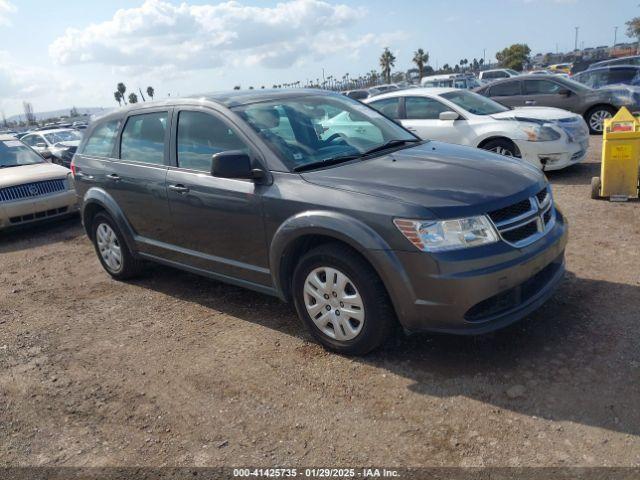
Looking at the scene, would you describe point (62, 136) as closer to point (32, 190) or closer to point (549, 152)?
point (32, 190)

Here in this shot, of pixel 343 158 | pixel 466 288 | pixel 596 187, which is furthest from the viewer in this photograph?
pixel 596 187

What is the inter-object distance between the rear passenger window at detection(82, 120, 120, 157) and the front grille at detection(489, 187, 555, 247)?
389cm

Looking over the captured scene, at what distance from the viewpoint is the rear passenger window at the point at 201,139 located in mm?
4305

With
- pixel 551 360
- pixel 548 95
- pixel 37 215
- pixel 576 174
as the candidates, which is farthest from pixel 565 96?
pixel 37 215

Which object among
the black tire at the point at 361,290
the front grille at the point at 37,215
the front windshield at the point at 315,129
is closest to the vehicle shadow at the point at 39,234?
the front grille at the point at 37,215

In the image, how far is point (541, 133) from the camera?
8.43 metres

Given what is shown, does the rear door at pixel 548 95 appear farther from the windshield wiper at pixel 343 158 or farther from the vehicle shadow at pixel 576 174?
the windshield wiper at pixel 343 158

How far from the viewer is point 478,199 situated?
3.34m

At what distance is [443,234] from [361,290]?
2.06 ft

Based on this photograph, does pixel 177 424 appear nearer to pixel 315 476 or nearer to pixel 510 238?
pixel 315 476

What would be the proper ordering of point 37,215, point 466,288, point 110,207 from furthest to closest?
point 37,215, point 110,207, point 466,288

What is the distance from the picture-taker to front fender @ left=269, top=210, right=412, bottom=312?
3.34 meters

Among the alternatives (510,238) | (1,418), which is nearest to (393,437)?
(510,238)

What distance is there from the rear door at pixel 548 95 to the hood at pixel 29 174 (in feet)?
34.2
